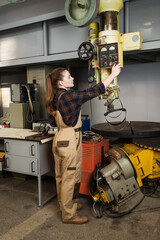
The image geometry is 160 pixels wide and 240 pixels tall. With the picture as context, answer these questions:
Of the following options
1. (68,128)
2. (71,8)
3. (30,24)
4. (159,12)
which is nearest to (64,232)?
(68,128)

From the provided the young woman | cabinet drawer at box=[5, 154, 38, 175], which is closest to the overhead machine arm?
the young woman

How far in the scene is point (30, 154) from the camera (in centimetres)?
224

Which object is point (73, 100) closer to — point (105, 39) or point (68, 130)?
point (68, 130)

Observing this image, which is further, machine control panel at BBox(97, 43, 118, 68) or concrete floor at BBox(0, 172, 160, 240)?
machine control panel at BBox(97, 43, 118, 68)

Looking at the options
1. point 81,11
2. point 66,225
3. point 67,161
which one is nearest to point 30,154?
point 67,161

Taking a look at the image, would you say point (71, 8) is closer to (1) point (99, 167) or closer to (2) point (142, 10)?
(2) point (142, 10)

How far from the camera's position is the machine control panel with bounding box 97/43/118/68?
2002 millimetres

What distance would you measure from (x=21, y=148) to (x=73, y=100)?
875 millimetres

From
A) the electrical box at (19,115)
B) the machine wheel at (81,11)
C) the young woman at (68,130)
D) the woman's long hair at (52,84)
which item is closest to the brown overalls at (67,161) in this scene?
the young woman at (68,130)

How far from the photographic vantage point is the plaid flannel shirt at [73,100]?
1.78 m

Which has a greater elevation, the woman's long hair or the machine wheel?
the machine wheel

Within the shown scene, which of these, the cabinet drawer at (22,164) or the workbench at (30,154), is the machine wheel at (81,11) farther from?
the cabinet drawer at (22,164)

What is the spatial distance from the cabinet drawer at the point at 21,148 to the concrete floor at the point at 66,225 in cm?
55

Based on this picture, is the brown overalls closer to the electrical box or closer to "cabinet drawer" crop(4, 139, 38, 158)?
"cabinet drawer" crop(4, 139, 38, 158)
